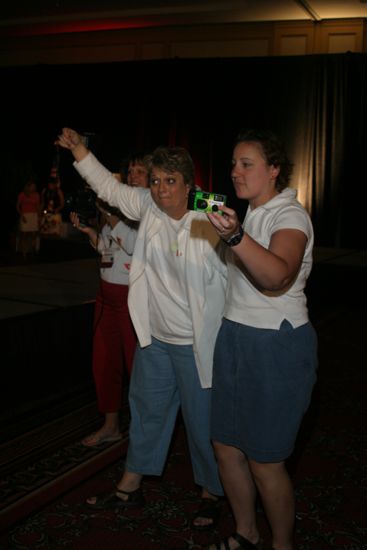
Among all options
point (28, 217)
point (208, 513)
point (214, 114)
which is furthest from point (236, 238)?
point (214, 114)

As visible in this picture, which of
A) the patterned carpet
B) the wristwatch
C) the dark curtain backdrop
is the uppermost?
the dark curtain backdrop

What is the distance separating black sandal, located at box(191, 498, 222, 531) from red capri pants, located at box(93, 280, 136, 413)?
0.73 m

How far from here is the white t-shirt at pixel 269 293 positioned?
65.7 inches

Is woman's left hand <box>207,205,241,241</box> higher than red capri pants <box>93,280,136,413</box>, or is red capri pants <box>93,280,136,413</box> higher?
woman's left hand <box>207,205,241,241</box>

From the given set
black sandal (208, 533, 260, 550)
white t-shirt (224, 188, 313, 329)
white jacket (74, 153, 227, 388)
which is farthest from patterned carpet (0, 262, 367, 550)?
white t-shirt (224, 188, 313, 329)

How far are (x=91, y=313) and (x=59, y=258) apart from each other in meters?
5.45

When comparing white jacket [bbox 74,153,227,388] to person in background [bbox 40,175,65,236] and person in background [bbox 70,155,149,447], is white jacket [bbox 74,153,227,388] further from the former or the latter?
person in background [bbox 40,175,65,236]

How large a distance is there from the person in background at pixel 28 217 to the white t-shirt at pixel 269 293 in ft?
24.3

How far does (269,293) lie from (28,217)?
756 cm

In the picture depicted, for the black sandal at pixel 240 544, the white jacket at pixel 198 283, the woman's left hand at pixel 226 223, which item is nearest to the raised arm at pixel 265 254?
the woman's left hand at pixel 226 223

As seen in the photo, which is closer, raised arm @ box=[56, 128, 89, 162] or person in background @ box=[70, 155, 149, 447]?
raised arm @ box=[56, 128, 89, 162]

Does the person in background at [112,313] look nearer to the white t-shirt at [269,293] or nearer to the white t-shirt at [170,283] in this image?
the white t-shirt at [170,283]

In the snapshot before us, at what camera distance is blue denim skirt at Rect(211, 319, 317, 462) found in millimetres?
1693

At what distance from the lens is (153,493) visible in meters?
2.39
